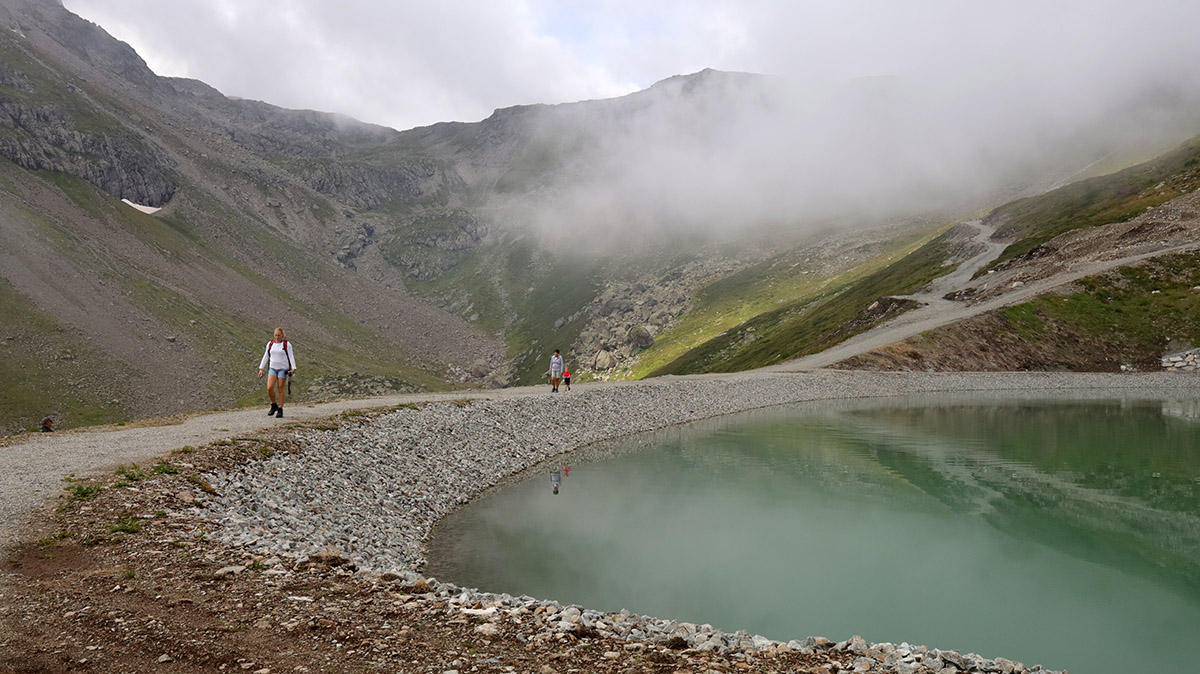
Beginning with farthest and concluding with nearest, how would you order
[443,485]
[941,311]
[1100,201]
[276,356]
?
1. [1100,201]
2. [941,311]
3. [443,485]
4. [276,356]

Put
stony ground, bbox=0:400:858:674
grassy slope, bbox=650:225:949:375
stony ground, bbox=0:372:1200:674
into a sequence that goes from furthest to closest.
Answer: grassy slope, bbox=650:225:949:375 → stony ground, bbox=0:372:1200:674 → stony ground, bbox=0:400:858:674

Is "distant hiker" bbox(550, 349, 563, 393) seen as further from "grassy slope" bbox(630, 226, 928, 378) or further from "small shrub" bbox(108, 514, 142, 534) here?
"grassy slope" bbox(630, 226, 928, 378)

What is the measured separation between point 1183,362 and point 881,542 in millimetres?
89673

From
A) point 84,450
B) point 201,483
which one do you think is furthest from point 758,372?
point 84,450

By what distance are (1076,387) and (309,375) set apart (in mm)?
151478

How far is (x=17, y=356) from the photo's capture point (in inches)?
4343

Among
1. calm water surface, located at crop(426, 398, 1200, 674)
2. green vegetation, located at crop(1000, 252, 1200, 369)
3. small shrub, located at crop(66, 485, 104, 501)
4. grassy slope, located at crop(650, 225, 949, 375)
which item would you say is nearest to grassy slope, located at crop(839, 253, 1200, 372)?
green vegetation, located at crop(1000, 252, 1200, 369)

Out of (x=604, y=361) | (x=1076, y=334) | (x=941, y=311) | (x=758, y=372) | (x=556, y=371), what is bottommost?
(x=758, y=372)

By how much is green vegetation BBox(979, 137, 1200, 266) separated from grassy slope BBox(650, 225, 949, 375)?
1775cm

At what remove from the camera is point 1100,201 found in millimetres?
142375

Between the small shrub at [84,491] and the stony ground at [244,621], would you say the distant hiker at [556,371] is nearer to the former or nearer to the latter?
the small shrub at [84,491]

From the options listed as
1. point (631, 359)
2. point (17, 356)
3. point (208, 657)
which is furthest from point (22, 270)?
point (208, 657)

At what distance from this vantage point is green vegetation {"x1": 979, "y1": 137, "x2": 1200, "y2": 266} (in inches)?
4887

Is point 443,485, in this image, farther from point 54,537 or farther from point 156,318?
point 156,318
